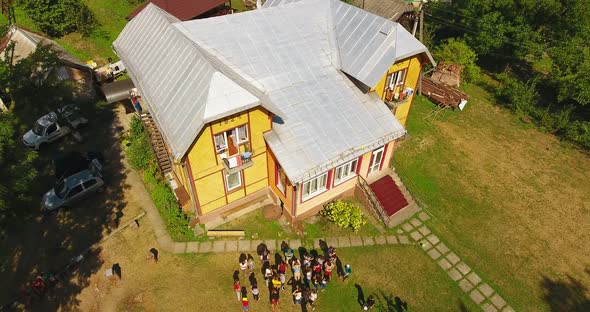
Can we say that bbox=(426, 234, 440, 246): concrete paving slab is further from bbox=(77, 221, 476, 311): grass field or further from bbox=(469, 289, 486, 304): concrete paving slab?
bbox=(469, 289, 486, 304): concrete paving slab

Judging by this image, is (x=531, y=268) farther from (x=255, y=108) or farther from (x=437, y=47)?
(x=437, y=47)

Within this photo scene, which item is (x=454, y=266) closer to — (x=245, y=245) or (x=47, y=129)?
(x=245, y=245)

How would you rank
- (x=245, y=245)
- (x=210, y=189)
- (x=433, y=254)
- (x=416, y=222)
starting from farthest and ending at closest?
(x=416, y=222) → (x=433, y=254) → (x=245, y=245) → (x=210, y=189)

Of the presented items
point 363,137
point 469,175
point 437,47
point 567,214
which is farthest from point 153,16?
point 567,214

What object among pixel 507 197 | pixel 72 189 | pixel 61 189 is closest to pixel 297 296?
pixel 72 189

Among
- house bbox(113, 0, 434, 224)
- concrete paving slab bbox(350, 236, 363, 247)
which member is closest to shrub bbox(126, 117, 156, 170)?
house bbox(113, 0, 434, 224)

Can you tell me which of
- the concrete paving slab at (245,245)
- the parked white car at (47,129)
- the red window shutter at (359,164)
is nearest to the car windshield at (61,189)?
the parked white car at (47,129)
